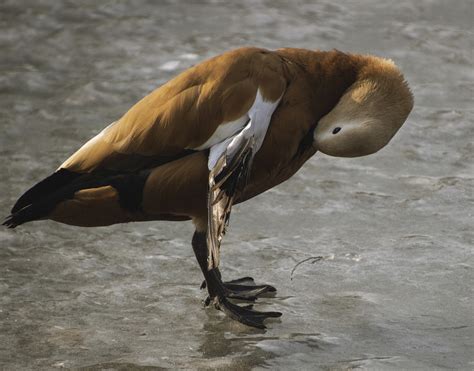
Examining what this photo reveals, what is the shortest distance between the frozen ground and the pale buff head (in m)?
0.81

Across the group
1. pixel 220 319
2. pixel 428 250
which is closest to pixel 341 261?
pixel 428 250

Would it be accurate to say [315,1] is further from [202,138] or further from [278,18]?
[202,138]

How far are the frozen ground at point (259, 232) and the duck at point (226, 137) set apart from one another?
15.7 inches

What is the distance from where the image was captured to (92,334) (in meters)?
4.90

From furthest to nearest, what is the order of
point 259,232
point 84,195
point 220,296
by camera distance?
point 259,232 < point 220,296 < point 84,195

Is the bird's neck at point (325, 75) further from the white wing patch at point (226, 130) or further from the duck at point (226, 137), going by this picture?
the white wing patch at point (226, 130)

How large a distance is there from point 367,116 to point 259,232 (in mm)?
1459

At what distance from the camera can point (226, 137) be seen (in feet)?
16.1

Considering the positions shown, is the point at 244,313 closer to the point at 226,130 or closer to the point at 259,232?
the point at 226,130

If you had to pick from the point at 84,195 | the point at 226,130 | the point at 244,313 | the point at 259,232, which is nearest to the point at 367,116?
the point at 226,130

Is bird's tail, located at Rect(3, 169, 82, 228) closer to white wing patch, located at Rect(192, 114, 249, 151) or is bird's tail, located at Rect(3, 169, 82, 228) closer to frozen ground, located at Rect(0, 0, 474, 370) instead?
frozen ground, located at Rect(0, 0, 474, 370)

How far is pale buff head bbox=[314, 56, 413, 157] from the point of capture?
16.0ft

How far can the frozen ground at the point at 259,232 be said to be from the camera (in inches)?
190

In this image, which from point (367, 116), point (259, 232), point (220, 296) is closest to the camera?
point (367, 116)
